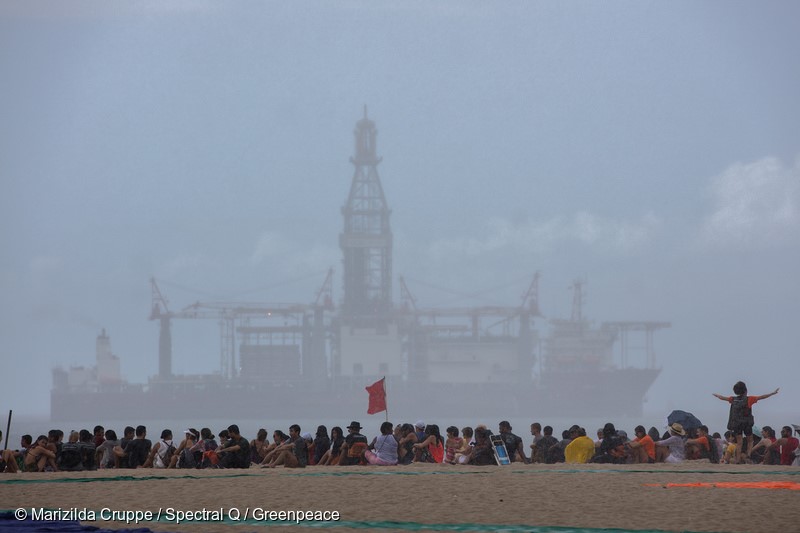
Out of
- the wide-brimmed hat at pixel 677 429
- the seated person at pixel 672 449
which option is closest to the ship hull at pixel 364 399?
the wide-brimmed hat at pixel 677 429

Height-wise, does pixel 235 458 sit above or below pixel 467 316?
below

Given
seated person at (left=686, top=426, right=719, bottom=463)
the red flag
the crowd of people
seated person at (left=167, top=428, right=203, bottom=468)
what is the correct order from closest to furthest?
seated person at (left=167, top=428, right=203, bottom=468) → the crowd of people → seated person at (left=686, top=426, right=719, bottom=463) → the red flag

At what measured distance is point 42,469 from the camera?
21.2 m

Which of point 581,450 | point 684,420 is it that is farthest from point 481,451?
point 684,420

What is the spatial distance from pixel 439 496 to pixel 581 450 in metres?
5.98

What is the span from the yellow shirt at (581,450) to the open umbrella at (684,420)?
240cm

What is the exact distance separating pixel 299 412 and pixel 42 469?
551 ft

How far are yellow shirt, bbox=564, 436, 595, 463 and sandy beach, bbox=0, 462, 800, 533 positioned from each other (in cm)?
75

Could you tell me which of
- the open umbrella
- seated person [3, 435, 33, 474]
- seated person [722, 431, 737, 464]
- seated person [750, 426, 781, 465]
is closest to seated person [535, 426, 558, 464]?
the open umbrella

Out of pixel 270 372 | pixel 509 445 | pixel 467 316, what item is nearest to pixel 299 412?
pixel 270 372

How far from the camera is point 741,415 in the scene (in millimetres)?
21344

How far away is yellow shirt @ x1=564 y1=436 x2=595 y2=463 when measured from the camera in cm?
2206

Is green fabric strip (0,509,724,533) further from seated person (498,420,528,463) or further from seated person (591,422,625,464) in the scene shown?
seated person (591,422,625,464)

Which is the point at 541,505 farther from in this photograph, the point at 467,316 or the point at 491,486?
the point at 467,316
